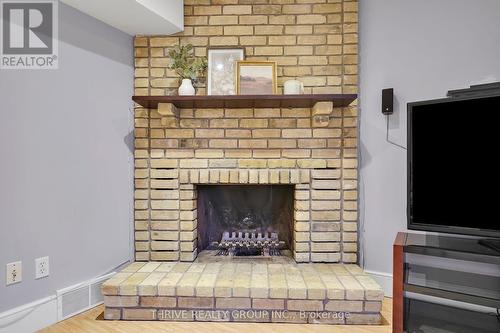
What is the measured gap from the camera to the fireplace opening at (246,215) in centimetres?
252

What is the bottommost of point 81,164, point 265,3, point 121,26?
point 81,164

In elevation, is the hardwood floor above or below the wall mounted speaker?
below

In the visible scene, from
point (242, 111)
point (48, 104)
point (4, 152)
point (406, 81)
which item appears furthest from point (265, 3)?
point (4, 152)

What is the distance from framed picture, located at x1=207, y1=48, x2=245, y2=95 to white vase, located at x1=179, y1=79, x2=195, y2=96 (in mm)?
140

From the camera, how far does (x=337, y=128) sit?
2.33m

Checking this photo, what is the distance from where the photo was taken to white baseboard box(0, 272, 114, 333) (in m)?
1.68

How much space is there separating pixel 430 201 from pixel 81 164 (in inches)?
84.2

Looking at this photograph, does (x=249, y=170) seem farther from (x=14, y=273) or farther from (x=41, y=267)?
(x=14, y=273)

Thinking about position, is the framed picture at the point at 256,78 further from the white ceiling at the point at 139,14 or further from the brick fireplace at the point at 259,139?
the white ceiling at the point at 139,14

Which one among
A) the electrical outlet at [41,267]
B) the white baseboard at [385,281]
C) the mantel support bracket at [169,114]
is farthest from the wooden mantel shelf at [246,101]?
the white baseboard at [385,281]

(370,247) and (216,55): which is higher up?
(216,55)

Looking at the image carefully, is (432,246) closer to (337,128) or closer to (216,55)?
(337,128)

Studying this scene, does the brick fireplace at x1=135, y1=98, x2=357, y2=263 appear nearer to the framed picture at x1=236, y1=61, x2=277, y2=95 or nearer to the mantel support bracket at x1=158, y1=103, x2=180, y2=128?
the mantel support bracket at x1=158, y1=103, x2=180, y2=128

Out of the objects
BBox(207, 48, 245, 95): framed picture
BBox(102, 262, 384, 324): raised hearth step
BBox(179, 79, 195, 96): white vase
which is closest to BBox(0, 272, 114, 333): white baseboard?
BBox(102, 262, 384, 324): raised hearth step
